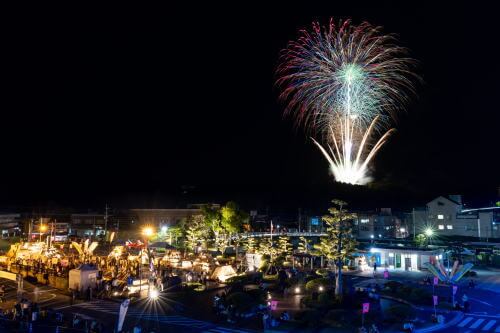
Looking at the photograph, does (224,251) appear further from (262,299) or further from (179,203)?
(179,203)

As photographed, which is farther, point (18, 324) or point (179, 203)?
point (179, 203)

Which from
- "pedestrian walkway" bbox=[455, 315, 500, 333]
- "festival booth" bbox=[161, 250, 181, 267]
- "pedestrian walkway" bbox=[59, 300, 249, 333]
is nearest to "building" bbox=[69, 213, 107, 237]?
"festival booth" bbox=[161, 250, 181, 267]

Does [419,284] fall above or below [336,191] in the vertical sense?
below

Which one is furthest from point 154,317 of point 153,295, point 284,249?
point 284,249

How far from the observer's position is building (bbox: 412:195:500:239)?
50000 mm

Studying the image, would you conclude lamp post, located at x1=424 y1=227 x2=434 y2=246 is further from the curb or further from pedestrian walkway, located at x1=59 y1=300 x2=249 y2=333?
pedestrian walkway, located at x1=59 y1=300 x2=249 y2=333

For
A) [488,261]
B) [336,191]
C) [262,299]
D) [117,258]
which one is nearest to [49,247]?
[117,258]

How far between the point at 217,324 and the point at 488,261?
33.3 m

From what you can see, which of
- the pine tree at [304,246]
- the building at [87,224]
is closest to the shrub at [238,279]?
the pine tree at [304,246]

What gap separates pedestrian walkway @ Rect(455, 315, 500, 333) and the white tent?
70.0ft

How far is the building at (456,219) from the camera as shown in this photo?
50000 millimetres

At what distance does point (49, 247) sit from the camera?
125ft

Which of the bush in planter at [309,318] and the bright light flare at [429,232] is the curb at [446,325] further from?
the bright light flare at [429,232]

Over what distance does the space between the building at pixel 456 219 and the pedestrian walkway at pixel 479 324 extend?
112ft
